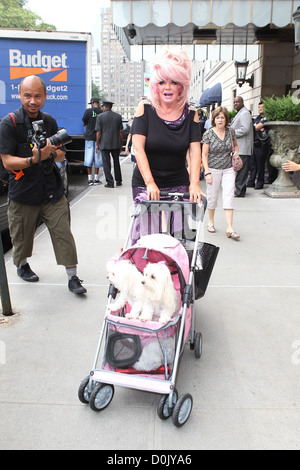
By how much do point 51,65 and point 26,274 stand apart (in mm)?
7414

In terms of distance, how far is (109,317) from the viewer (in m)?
2.61

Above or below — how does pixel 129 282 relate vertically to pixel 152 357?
above

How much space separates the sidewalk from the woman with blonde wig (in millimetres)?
1246

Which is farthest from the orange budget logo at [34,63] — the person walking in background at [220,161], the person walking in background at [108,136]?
the person walking in background at [220,161]

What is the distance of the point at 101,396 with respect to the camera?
2590 millimetres

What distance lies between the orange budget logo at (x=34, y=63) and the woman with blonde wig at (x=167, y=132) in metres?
7.99

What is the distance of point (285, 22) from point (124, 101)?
144738mm

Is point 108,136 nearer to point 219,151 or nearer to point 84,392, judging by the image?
point 219,151

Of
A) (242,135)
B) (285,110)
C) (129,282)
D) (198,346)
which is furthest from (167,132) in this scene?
(285,110)

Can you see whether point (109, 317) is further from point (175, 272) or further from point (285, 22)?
point (285, 22)

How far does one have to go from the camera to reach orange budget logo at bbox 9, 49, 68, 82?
33.8 ft

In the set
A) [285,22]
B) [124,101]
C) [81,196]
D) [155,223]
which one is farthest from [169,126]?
[124,101]

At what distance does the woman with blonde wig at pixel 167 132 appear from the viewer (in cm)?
323
